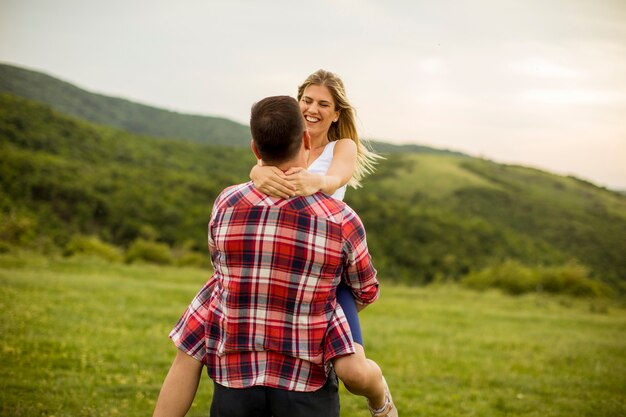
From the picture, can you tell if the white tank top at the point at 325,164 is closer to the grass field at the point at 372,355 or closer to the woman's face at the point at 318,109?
the woman's face at the point at 318,109

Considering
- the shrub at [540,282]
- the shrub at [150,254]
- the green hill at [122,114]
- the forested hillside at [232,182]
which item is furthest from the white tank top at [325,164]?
the green hill at [122,114]

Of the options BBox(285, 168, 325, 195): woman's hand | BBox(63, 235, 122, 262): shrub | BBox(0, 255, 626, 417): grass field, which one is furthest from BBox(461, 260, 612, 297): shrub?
BBox(285, 168, 325, 195): woman's hand

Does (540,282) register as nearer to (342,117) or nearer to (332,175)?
(342,117)

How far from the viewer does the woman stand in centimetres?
278

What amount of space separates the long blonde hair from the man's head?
1.26 m

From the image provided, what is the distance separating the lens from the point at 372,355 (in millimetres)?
9836

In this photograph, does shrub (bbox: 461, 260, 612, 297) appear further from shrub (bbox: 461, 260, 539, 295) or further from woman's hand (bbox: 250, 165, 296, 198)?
woman's hand (bbox: 250, 165, 296, 198)

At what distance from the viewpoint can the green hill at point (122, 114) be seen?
51438mm

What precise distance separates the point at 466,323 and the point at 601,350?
367cm

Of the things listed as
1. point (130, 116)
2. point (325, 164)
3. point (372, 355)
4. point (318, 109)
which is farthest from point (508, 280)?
point (130, 116)

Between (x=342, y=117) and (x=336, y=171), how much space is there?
816 mm

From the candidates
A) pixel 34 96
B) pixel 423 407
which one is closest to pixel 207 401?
pixel 423 407

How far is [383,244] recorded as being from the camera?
144 feet

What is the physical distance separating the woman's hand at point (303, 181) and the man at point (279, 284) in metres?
0.04
